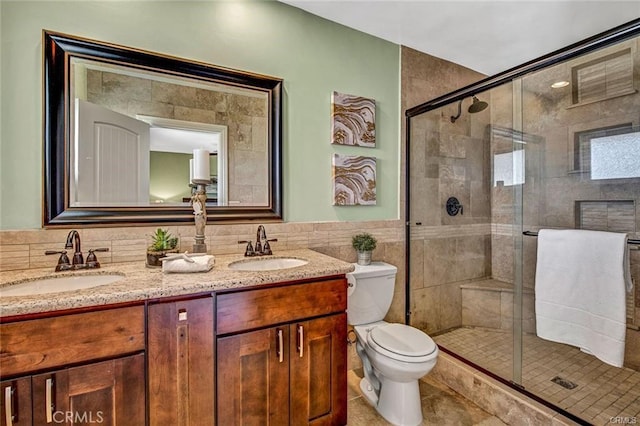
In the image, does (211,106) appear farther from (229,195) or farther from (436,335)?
(436,335)

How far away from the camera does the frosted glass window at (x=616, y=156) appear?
6.12 feet

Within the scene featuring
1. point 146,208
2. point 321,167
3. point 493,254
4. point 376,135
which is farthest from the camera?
point 493,254

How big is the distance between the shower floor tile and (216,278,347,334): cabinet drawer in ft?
4.07

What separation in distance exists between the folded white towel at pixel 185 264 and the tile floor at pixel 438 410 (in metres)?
1.19

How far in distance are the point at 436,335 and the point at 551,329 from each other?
2.68 ft

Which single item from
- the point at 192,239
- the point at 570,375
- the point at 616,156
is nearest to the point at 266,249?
the point at 192,239

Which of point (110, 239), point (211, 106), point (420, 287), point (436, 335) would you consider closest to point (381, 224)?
point (420, 287)

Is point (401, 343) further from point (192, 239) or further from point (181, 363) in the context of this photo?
point (192, 239)

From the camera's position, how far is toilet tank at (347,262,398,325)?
183cm

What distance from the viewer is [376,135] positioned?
222 cm

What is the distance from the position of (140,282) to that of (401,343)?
4.30 feet

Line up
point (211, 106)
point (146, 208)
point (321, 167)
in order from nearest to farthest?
1. point (146, 208)
2. point (211, 106)
3. point (321, 167)

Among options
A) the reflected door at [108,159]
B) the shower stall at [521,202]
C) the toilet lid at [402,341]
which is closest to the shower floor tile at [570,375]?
the shower stall at [521,202]

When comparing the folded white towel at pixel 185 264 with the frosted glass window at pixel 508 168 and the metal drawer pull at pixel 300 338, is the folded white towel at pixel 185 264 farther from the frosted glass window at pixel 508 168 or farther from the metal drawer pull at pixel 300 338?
the frosted glass window at pixel 508 168
